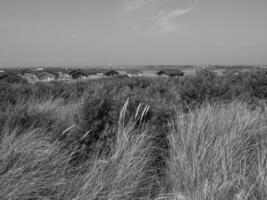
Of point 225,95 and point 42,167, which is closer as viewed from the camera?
point 42,167

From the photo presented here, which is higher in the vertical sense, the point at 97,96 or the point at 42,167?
the point at 97,96

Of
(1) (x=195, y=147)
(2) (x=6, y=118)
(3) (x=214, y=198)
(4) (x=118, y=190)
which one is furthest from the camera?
(2) (x=6, y=118)

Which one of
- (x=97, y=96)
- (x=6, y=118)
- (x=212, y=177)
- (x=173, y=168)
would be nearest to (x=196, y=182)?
(x=212, y=177)

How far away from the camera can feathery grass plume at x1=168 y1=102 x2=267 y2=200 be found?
62.7 inches

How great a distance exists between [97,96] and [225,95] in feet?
17.6

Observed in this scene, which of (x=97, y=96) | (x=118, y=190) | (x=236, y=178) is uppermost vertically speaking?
(x=97, y=96)

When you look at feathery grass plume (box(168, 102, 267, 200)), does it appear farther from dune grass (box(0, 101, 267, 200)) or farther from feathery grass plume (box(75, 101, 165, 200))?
feathery grass plume (box(75, 101, 165, 200))

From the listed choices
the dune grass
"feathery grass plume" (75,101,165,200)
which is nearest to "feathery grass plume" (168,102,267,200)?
the dune grass

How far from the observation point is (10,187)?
4.99 ft

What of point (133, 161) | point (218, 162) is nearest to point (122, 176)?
point (133, 161)

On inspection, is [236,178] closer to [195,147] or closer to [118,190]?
[195,147]

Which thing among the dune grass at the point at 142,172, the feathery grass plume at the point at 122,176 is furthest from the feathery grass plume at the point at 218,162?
the feathery grass plume at the point at 122,176

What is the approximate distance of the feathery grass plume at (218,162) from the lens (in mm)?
1594

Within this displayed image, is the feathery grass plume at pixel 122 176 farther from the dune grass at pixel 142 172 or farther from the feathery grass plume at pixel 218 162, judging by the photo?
the feathery grass plume at pixel 218 162
